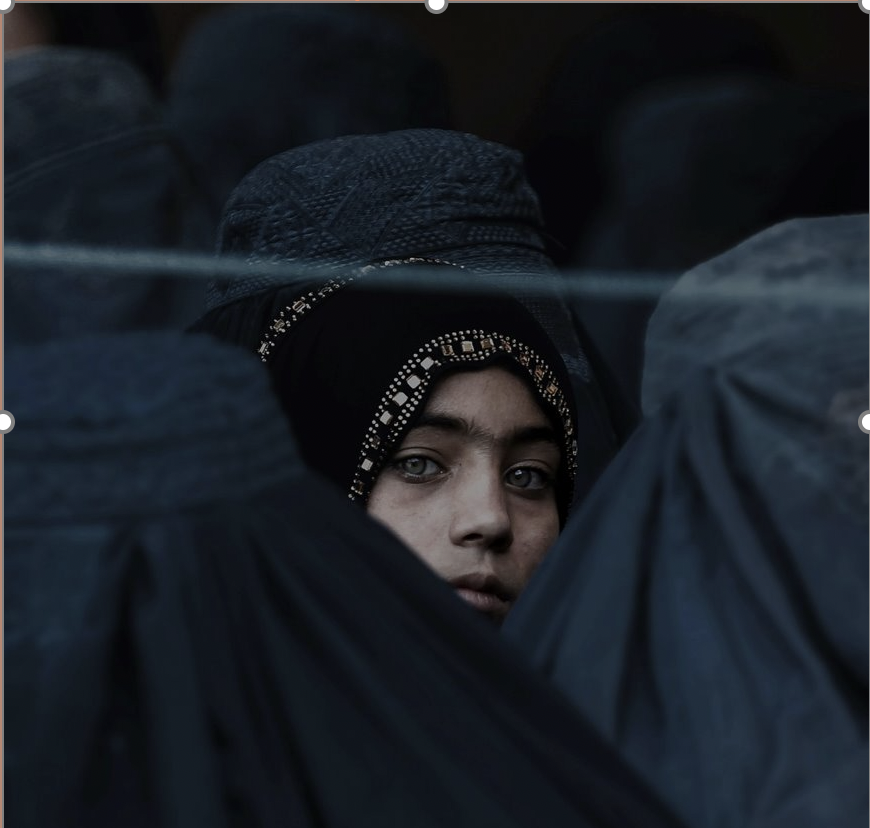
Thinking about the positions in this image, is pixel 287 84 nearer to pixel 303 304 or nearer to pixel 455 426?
pixel 303 304

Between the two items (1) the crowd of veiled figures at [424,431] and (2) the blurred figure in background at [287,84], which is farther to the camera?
(2) the blurred figure in background at [287,84]

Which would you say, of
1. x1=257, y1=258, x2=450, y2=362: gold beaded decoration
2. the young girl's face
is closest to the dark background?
x1=257, y1=258, x2=450, y2=362: gold beaded decoration

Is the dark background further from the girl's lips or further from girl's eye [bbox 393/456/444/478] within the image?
the girl's lips

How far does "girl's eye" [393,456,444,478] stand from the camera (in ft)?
3.72

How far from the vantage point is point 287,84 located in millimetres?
1269

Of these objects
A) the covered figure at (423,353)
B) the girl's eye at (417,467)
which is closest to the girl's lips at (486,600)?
the covered figure at (423,353)

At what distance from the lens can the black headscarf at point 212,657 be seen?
2.45ft

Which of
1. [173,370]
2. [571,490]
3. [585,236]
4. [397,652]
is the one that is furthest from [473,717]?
→ [585,236]

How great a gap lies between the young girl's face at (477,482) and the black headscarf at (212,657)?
262 mm

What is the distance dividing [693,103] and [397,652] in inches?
27.4

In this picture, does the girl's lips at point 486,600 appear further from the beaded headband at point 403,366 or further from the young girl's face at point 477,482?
the beaded headband at point 403,366

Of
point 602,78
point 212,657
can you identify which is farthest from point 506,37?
point 212,657

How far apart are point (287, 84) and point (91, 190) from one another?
273 millimetres

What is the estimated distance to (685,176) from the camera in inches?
49.5
